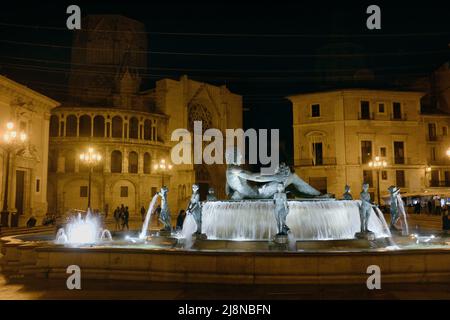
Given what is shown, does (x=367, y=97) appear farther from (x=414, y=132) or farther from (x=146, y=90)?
(x=146, y=90)

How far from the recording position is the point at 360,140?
137 feet

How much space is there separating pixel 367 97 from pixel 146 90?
2775 cm

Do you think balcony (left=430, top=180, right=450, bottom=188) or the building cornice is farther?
balcony (left=430, top=180, right=450, bottom=188)

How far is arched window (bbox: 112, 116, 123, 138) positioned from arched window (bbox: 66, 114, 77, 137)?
12.2 ft

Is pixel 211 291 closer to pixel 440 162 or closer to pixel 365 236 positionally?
pixel 365 236

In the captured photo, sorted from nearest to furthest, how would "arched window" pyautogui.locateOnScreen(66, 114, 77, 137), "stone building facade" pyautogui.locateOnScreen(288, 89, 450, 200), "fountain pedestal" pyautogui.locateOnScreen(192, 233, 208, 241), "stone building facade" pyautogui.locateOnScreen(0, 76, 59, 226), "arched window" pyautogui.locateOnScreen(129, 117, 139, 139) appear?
"fountain pedestal" pyautogui.locateOnScreen(192, 233, 208, 241) < "stone building facade" pyautogui.locateOnScreen(0, 76, 59, 226) < "stone building facade" pyautogui.locateOnScreen(288, 89, 450, 200) < "arched window" pyautogui.locateOnScreen(66, 114, 77, 137) < "arched window" pyautogui.locateOnScreen(129, 117, 139, 139)

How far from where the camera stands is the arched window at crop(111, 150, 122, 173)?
44625 millimetres

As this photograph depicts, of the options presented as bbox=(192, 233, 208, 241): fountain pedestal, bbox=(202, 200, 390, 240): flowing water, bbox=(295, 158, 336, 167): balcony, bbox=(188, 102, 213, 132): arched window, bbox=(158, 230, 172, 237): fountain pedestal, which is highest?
bbox=(188, 102, 213, 132): arched window

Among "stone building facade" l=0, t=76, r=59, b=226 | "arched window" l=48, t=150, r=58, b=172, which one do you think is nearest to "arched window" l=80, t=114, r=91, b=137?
"arched window" l=48, t=150, r=58, b=172

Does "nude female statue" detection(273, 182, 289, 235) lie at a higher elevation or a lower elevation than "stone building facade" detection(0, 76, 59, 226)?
lower

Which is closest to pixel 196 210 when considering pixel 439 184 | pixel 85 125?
pixel 85 125

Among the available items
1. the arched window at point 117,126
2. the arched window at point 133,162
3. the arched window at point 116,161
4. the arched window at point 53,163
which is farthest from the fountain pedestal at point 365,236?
the arched window at point 117,126

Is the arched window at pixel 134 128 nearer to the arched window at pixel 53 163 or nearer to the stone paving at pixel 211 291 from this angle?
the arched window at pixel 53 163

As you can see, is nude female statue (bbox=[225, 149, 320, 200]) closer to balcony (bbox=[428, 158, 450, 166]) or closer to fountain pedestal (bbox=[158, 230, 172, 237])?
fountain pedestal (bbox=[158, 230, 172, 237])
